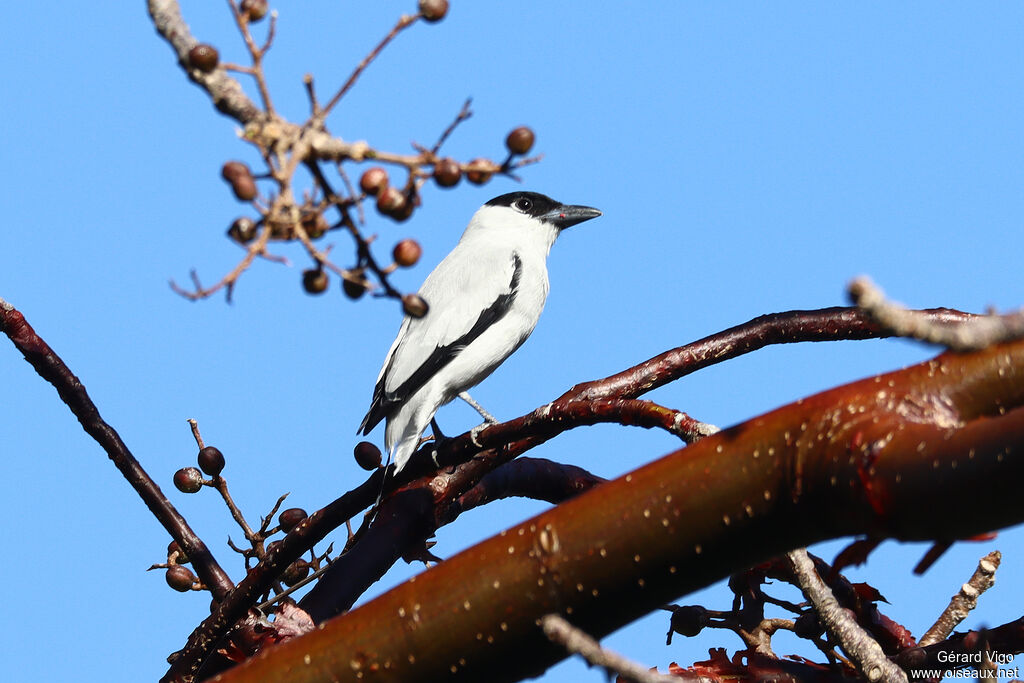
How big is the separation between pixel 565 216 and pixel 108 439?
5.10 meters

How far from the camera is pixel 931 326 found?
131cm

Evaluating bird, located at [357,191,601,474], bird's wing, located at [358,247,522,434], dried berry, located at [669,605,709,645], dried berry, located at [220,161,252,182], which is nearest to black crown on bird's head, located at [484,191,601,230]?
bird, located at [357,191,601,474]

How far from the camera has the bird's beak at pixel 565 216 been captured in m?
8.32

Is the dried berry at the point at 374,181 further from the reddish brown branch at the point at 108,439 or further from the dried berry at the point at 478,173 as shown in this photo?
the reddish brown branch at the point at 108,439

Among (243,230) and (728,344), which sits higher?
(728,344)

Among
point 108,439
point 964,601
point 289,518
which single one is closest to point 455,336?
point 289,518

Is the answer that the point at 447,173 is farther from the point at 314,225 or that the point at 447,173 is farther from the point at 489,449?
the point at 489,449

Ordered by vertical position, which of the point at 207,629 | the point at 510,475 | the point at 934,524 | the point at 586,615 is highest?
the point at 510,475

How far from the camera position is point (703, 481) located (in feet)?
6.33

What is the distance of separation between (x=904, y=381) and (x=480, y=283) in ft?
16.9

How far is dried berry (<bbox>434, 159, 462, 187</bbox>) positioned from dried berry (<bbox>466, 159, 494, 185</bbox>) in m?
0.03

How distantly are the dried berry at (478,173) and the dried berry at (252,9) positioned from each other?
455mm

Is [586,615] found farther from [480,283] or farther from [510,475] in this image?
[480,283]

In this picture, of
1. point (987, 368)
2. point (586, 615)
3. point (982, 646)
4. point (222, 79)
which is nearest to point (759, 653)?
point (982, 646)
